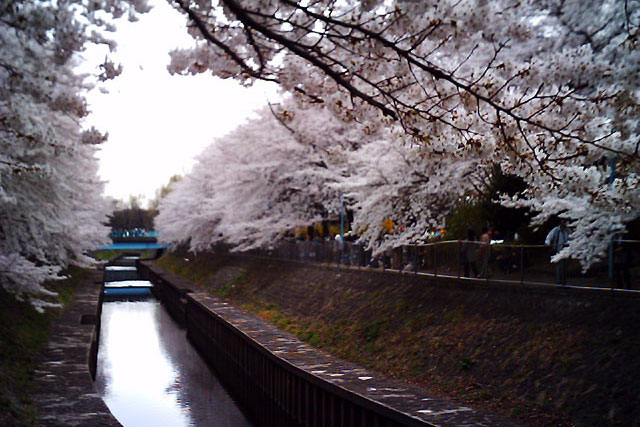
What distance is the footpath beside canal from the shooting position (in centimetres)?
1207

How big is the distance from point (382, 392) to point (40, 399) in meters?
6.48

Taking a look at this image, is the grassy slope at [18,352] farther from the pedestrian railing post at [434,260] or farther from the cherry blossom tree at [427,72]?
the pedestrian railing post at [434,260]

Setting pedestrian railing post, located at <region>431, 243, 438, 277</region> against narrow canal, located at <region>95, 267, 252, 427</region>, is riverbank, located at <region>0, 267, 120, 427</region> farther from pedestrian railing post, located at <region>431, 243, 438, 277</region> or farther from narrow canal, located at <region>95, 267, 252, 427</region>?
pedestrian railing post, located at <region>431, 243, 438, 277</region>

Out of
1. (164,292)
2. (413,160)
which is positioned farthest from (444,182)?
(164,292)

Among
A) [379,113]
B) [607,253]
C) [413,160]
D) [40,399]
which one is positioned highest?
[413,160]

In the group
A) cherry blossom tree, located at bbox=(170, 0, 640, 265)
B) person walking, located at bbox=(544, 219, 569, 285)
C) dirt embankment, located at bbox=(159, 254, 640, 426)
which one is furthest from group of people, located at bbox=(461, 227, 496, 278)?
cherry blossom tree, located at bbox=(170, 0, 640, 265)

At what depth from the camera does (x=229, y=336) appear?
2595 cm

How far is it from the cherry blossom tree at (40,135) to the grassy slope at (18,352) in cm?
124

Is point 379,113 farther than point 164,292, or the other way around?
point 164,292

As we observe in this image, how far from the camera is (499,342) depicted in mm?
13570

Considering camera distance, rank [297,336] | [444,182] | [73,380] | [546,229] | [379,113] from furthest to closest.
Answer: [297,336]
[444,182]
[546,229]
[73,380]
[379,113]

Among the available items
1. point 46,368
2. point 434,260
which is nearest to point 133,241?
point 46,368

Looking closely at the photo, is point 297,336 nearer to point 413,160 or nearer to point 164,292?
point 413,160

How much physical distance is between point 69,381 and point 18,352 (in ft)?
7.88
